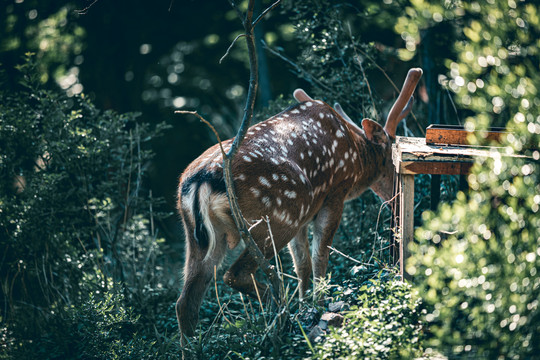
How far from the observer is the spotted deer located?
3.81 meters

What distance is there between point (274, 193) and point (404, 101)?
2.00 meters

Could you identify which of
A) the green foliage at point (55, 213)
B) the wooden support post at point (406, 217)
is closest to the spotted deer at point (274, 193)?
the wooden support post at point (406, 217)

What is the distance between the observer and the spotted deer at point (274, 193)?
3811 millimetres

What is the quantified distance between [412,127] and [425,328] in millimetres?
3652

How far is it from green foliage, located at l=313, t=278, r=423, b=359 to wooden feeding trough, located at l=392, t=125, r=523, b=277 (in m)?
0.36

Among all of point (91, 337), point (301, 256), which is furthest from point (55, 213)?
point (301, 256)

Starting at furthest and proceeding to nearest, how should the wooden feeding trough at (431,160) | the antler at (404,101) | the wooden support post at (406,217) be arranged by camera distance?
the antler at (404,101), the wooden support post at (406,217), the wooden feeding trough at (431,160)

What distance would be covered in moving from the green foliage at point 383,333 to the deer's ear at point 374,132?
2057 millimetres

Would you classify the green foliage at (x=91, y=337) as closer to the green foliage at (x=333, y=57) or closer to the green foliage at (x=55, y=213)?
the green foliage at (x=55, y=213)

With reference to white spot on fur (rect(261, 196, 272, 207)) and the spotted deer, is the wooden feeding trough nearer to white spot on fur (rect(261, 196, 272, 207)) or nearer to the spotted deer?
the spotted deer

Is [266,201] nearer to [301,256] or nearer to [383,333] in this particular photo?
[301,256]

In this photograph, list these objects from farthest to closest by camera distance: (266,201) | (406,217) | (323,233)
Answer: (323,233)
(266,201)
(406,217)

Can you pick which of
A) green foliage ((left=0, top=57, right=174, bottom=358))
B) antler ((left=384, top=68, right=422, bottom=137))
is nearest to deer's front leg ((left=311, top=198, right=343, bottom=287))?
antler ((left=384, top=68, right=422, bottom=137))

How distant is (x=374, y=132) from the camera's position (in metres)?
5.29
